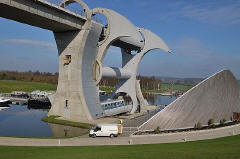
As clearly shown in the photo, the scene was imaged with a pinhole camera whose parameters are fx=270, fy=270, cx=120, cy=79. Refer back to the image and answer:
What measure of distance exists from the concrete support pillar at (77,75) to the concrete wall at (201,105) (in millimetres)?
12759

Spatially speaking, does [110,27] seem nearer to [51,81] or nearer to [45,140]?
[45,140]

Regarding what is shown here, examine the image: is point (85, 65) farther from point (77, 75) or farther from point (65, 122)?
point (65, 122)

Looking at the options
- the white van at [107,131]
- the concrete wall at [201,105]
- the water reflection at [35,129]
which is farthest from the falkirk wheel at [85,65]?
the concrete wall at [201,105]

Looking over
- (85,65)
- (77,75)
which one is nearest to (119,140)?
(77,75)

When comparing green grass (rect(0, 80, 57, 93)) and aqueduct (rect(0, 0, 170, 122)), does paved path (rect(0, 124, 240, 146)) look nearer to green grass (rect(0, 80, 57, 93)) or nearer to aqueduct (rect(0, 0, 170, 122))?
aqueduct (rect(0, 0, 170, 122))

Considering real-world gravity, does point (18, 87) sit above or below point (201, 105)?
above

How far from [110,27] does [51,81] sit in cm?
11732

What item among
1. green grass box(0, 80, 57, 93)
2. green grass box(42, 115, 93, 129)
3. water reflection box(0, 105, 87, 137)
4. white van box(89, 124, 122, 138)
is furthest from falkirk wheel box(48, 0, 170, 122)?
green grass box(0, 80, 57, 93)

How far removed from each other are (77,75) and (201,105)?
56.8ft

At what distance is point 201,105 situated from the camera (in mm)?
29250

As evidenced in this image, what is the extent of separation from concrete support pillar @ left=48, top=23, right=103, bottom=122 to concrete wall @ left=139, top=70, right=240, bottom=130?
12.8 metres

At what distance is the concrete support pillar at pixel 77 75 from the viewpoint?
37500mm

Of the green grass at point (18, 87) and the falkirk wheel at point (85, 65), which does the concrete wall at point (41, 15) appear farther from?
the green grass at point (18, 87)

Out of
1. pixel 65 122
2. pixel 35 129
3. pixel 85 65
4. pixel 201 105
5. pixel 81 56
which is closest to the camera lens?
pixel 201 105
